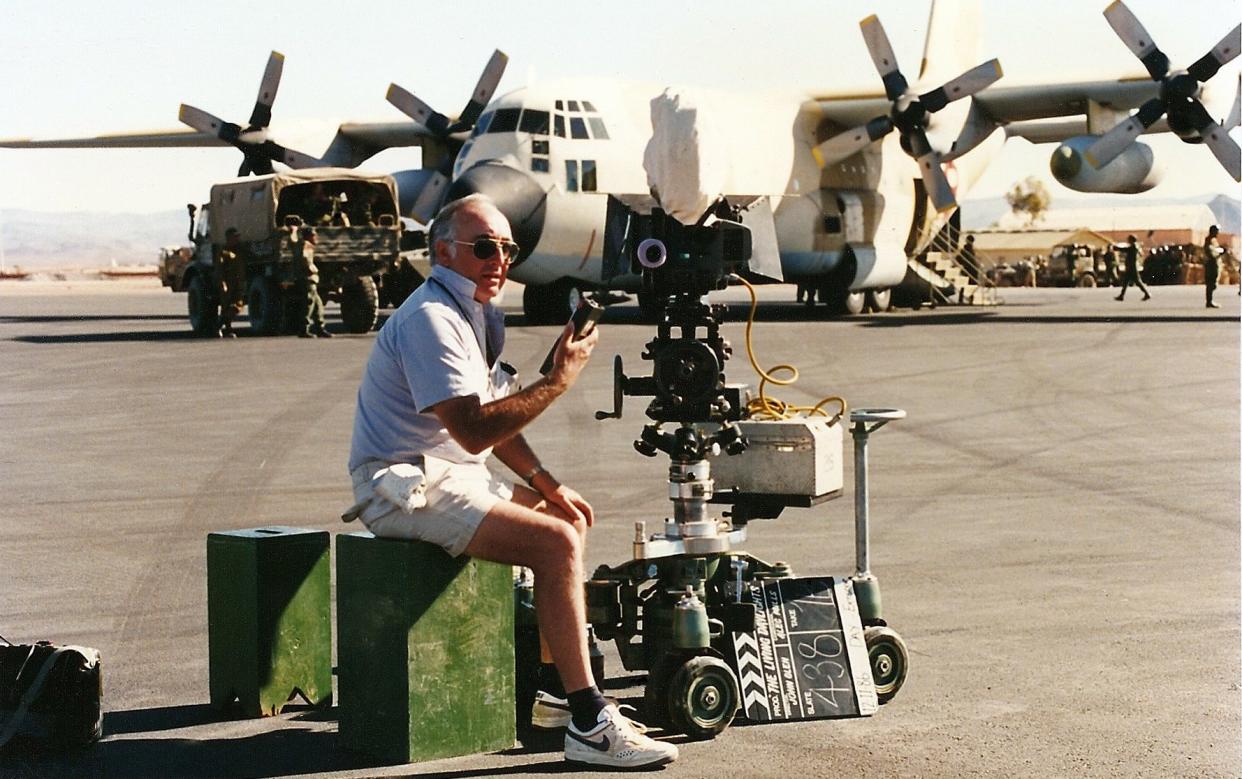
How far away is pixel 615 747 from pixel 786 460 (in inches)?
56.1

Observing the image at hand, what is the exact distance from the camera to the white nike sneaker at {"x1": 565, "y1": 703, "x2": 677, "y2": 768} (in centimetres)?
495

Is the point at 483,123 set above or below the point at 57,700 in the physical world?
above

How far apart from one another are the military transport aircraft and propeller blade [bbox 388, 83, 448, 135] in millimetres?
1787

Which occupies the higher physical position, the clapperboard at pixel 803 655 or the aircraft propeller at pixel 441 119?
the aircraft propeller at pixel 441 119

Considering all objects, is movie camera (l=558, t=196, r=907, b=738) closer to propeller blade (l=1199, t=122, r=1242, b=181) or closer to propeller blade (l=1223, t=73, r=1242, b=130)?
propeller blade (l=1199, t=122, r=1242, b=181)

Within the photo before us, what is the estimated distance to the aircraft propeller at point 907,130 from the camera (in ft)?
97.3

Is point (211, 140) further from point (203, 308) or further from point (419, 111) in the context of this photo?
point (203, 308)

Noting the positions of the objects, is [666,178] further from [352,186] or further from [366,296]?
[352,186]

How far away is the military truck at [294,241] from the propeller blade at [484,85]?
7.21m

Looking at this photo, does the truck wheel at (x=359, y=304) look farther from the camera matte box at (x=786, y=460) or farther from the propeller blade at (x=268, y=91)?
the camera matte box at (x=786, y=460)

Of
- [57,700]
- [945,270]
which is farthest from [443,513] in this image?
[945,270]

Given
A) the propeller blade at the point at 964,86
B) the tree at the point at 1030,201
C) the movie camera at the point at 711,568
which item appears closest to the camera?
the movie camera at the point at 711,568

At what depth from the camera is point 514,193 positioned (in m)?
24.9

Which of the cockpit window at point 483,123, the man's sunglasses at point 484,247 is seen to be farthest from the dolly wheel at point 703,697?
the cockpit window at point 483,123
